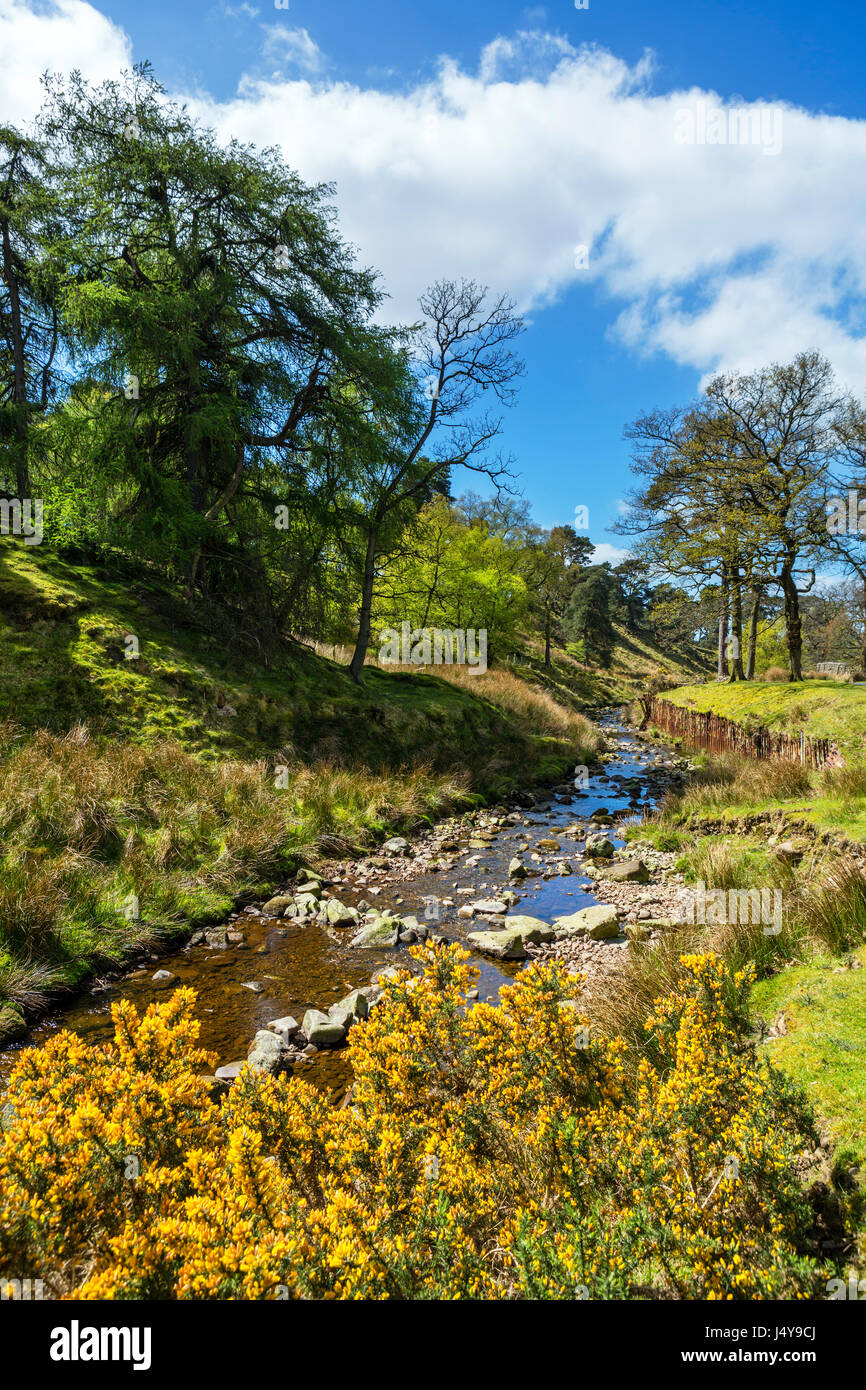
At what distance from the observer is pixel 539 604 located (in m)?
47.0

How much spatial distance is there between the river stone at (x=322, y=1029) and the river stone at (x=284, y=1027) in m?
0.11

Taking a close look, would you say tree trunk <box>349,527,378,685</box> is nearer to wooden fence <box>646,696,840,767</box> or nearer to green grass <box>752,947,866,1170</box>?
wooden fence <box>646,696,840,767</box>

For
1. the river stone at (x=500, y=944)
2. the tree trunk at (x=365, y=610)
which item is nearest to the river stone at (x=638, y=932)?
the river stone at (x=500, y=944)

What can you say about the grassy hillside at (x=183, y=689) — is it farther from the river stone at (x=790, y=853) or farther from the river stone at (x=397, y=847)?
the river stone at (x=790, y=853)

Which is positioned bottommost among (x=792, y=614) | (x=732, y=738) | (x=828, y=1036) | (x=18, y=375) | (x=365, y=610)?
(x=828, y=1036)

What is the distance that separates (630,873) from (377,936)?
173 inches

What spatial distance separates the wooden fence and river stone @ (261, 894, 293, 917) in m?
10.9

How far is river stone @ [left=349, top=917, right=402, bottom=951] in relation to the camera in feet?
23.8

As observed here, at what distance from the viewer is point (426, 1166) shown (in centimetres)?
285

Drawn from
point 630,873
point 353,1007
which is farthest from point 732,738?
point 353,1007

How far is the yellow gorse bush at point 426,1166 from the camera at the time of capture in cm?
222

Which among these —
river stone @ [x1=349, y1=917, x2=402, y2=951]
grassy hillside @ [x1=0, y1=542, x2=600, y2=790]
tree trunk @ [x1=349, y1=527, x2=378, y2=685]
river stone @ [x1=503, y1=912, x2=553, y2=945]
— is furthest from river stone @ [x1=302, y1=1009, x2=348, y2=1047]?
tree trunk @ [x1=349, y1=527, x2=378, y2=685]

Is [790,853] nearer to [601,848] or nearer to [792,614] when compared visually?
[601,848]

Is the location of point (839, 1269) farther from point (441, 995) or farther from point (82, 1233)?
point (82, 1233)
